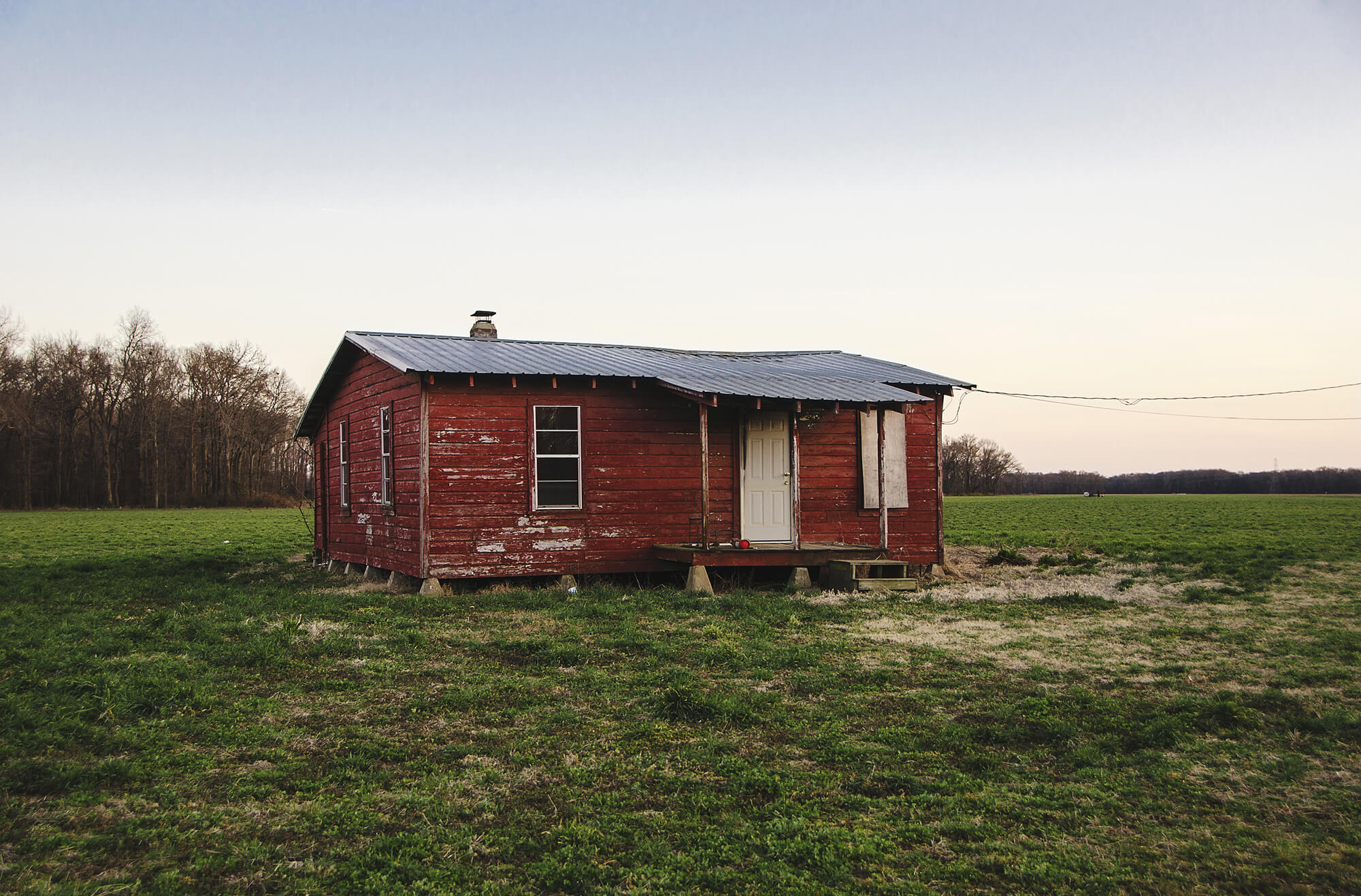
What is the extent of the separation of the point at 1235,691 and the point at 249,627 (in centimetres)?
1003

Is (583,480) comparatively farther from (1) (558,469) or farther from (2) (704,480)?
(2) (704,480)

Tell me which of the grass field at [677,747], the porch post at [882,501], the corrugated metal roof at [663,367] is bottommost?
the grass field at [677,747]

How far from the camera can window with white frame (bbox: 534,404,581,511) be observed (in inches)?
557

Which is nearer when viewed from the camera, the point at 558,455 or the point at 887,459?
the point at 558,455

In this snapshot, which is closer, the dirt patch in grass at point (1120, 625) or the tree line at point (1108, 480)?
the dirt patch in grass at point (1120, 625)

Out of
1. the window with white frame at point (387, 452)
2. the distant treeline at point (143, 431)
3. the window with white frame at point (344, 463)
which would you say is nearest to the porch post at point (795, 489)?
the window with white frame at point (387, 452)

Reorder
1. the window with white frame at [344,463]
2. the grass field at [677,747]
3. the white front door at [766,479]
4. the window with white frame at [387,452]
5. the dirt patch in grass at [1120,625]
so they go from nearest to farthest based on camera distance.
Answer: the grass field at [677,747] → the dirt patch in grass at [1120,625] → the window with white frame at [387,452] → the white front door at [766,479] → the window with white frame at [344,463]

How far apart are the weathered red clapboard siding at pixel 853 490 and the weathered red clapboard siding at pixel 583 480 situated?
157 centimetres

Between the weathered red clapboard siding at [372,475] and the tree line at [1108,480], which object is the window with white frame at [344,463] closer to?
the weathered red clapboard siding at [372,475]

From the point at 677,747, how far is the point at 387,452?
419 inches

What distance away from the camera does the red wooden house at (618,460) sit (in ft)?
44.5

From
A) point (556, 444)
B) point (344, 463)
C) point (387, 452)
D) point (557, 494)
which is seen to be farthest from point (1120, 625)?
point (344, 463)

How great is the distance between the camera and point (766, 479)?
15.5 metres

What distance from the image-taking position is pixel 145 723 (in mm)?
6355
